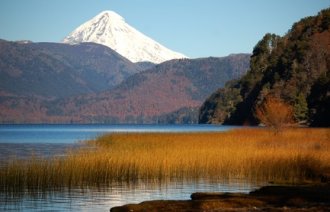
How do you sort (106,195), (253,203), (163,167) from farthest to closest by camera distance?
(163,167) → (106,195) → (253,203)

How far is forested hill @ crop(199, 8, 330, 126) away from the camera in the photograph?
105 m

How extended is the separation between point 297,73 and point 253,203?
107 meters

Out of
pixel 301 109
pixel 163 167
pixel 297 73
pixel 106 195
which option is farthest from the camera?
pixel 297 73

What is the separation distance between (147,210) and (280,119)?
50.1 m

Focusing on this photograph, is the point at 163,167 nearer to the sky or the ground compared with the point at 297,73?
nearer to the ground

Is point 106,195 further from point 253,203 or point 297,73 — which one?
point 297,73

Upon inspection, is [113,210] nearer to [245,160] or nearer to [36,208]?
[36,208]

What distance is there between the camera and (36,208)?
991 inches

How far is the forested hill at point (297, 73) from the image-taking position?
346ft

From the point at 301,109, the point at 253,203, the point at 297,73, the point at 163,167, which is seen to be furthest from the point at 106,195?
the point at 297,73

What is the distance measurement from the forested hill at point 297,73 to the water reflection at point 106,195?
68.9 m

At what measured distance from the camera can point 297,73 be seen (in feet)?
409

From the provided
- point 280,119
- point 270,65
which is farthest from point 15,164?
point 270,65

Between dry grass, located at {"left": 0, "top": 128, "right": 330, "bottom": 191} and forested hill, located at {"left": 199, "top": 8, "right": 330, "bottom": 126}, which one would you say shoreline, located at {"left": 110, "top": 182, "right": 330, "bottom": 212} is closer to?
dry grass, located at {"left": 0, "top": 128, "right": 330, "bottom": 191}
